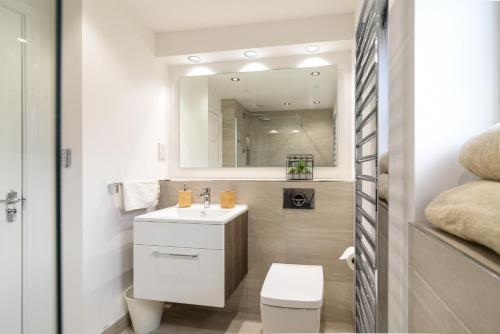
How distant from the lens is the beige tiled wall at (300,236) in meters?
2.12

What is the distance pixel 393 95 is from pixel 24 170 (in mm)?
1874

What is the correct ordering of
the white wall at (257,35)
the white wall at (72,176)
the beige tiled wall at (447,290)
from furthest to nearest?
the white wall at (257,35) < the white wall at (72,176) < the beige tiled wall at (447,290)

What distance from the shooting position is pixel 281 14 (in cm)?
211

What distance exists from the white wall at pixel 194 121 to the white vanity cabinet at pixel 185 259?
801 millimetres

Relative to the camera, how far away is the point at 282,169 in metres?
2.38

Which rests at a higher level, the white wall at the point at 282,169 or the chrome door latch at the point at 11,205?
the white wall at the point at 282,169

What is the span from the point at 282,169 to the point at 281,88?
0.68m

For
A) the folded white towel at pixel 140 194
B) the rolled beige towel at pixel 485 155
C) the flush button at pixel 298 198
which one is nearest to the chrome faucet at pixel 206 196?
the folded white towel at pixel 140 194

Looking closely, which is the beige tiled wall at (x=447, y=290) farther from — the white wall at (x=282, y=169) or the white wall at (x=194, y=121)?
the white wall at (x=194, y=121)

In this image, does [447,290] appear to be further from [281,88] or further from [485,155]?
[281,88]

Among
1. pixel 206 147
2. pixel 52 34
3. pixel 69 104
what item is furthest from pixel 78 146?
pixel 206 147

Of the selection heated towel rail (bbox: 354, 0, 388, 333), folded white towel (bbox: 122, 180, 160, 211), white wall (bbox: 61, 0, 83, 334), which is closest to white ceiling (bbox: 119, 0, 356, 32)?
white wall (bbox: 61, 0, 83, 334)

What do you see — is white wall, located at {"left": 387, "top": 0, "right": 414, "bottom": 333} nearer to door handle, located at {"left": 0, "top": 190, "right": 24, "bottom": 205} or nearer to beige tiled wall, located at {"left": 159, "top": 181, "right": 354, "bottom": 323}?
beige tiled wall, located at {"left": 159, "top": 181, "right": 354, "bottom": 323}

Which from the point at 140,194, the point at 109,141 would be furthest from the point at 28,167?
the point at 140,194
